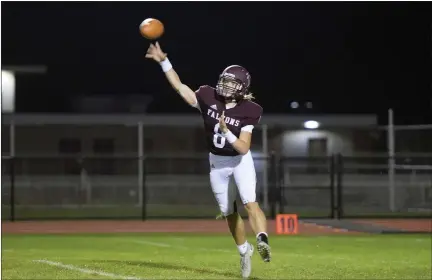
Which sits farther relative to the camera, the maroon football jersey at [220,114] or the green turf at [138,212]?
the green turf at [138,212]

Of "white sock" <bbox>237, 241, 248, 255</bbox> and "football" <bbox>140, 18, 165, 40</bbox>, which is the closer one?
"football" <bbox>140, 18, 165, 40</bbox>

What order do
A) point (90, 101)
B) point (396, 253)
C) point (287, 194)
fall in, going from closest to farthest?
1. point (396, 253)
2. point (287, 194)
3. point (90, 101)

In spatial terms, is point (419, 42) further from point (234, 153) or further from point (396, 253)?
point (234, 153)

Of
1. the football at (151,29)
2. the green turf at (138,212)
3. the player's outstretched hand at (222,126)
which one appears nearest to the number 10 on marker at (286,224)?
the green turf at (138,212)

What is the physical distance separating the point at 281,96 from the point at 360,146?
25.1 metres

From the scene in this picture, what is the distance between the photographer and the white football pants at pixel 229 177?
8.00 meters

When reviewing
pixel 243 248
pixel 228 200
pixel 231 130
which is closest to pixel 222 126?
pixel 231 130

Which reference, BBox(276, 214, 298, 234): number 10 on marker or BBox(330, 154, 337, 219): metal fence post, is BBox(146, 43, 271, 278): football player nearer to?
BBox(276, 214, 298, 234): number 10 on marker

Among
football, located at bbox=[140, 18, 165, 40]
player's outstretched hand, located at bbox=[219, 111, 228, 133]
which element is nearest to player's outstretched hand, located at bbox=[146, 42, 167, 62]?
football, located at bbox=[140, 18, 165, 40]

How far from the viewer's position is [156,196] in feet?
77.7

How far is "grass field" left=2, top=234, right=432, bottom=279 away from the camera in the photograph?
8.42m

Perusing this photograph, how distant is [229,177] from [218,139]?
440 millimetres

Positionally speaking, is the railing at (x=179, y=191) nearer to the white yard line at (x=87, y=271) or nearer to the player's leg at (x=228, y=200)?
the white yard line at (x=87, y=271)

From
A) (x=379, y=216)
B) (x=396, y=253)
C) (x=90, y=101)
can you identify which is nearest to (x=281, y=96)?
(x=90, y=101)
